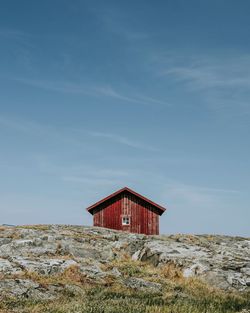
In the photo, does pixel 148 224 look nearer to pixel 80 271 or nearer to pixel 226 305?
pixel 80 271

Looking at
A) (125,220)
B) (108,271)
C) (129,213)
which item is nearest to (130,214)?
(129,213)

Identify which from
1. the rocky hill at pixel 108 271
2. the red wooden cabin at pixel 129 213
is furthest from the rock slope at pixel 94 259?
the red wooden cabin at pixel 129 213

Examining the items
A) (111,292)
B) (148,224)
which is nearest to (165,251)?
(111,292)

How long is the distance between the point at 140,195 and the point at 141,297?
101 ft

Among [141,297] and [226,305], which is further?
[141,297]

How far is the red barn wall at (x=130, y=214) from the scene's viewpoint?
45.8 metres

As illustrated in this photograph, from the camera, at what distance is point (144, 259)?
80.7 feet

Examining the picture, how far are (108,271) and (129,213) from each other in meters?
25.2

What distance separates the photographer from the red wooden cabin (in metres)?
45.8

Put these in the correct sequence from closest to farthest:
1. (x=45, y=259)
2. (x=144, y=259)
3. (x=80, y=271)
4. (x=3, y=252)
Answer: (x=80, y=271)
(x=45, y=259)
(x=3, y=252)
(x=144, y=259)

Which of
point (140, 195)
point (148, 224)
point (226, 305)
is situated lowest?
point (226, 305)

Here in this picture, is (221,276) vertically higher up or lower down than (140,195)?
lower down

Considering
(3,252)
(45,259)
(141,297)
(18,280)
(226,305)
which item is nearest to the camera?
(226,305)

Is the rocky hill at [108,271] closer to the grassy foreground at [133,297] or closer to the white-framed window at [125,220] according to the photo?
the grassy foreground at [133,297]
